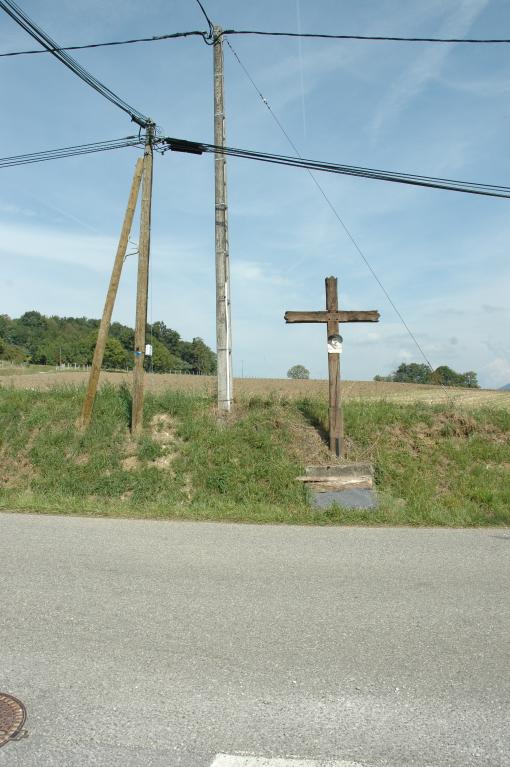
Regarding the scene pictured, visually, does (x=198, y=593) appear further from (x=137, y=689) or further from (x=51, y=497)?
(x=51, y=497)

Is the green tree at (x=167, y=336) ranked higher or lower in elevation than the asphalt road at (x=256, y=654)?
higher

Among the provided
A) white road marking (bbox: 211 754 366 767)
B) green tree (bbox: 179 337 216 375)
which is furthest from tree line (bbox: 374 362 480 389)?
green tree (bbox: 179 337 216 375)

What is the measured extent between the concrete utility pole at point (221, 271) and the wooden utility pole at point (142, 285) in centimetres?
136

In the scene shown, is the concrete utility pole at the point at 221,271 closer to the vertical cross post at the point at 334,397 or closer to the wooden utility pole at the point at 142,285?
the wooden utility pole at the point at 142,285

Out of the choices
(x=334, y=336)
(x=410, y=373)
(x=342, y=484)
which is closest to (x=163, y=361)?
(x=410, y=373)

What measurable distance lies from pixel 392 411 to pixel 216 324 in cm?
392

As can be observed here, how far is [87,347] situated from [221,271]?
292 ft

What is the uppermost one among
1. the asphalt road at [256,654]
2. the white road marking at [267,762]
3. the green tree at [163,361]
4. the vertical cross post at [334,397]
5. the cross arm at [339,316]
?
the green tree at [163,361]


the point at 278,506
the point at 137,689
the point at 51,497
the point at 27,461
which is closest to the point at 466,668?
the point at 137,689

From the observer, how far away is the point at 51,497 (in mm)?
10734

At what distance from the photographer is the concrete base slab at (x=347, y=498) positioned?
Result: 10.2 m

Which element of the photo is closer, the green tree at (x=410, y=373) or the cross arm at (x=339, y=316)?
the cross arm at (x=339, y=316)

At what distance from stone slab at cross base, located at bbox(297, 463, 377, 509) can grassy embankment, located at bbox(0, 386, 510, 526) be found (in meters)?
0.24

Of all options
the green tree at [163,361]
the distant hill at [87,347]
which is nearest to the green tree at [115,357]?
the distant hill at [87,347]
